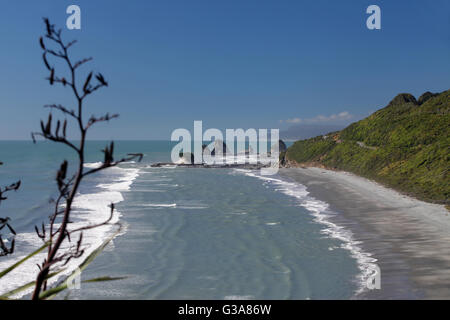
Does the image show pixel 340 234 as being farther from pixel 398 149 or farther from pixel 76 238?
pixel 398 149

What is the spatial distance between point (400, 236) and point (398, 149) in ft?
109

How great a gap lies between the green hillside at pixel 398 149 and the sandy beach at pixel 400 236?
3573 millimetres

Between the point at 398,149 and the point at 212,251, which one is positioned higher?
the point at 398,149

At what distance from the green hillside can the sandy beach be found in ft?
11.7

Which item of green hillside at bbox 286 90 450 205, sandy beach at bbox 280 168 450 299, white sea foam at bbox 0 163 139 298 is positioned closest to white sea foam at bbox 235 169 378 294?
sandy beach at bbox 280 168 450 299

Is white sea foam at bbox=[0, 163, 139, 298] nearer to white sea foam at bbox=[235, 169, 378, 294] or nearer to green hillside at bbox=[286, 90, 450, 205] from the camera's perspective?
white sea foam at bbox=[235, 169, 378, 294]

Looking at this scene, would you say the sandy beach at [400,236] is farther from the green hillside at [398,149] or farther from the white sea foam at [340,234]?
the green hillside at [398,149]

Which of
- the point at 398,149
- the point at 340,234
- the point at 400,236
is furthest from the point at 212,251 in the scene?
the point at 398,149

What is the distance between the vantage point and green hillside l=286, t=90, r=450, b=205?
3522 cm

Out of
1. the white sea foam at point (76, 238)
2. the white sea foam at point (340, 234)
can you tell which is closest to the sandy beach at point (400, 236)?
the white sea foam at point (340, 234)

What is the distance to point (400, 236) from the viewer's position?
1827 cm

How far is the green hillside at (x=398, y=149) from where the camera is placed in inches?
1387

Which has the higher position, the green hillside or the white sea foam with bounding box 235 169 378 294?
the green hillside
